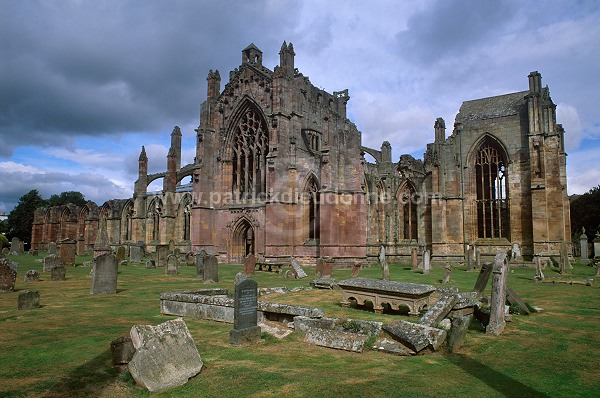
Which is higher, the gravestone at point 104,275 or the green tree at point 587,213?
the green tree at point 587,213

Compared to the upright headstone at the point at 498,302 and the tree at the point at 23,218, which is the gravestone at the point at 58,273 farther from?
the tree at the point at 23,218

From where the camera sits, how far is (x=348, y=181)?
88.1ft

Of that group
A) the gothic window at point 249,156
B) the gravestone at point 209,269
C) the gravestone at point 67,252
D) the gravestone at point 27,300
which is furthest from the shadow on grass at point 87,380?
the gothic window at point 249,156

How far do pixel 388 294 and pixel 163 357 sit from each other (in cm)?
608

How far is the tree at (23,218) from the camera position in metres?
59.8

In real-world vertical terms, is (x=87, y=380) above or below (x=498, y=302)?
below

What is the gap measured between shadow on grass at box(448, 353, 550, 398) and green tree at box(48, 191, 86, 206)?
85.6 meters

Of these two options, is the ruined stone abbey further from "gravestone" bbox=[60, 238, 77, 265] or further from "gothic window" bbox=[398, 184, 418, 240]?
"gravestone" bbox=[60, 238, 77, 265]

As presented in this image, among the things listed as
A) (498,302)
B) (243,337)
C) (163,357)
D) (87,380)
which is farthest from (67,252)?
(498,302)

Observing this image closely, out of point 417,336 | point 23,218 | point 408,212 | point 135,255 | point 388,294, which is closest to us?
point 417,336

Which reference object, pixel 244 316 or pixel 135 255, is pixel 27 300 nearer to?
pixel 244 316

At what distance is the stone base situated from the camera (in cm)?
702

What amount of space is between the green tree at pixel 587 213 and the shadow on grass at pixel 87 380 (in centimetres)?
5256

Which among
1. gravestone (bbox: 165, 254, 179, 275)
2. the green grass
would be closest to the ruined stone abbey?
gravestone (bbox: 165, 254, 179, 275)
